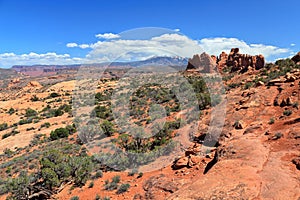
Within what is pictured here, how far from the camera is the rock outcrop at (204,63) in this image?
178ft

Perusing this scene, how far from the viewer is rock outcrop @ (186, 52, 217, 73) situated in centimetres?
5428

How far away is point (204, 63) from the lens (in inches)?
2207

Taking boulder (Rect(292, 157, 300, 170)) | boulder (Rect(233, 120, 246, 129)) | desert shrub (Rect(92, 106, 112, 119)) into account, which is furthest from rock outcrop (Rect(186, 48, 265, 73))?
boulder (Rect(292, 157, 300, 170))

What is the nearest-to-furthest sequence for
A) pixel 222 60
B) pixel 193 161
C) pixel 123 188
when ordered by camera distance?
1. pixel 123 188
2. pixel 193 161
3. pixel 222 60

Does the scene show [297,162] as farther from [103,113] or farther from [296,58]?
[296,58]

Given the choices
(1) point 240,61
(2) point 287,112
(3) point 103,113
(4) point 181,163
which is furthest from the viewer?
(1) point 240,61

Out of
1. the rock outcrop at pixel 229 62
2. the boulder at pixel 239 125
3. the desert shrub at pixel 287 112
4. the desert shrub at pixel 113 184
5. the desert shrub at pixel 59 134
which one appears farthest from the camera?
the rock outcrop at pixel 229 62

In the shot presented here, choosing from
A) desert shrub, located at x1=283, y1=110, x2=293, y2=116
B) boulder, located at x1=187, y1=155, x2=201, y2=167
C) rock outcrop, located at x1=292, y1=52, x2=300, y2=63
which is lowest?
boulder, located at x1=187, y1=155, x2=201, y2=167

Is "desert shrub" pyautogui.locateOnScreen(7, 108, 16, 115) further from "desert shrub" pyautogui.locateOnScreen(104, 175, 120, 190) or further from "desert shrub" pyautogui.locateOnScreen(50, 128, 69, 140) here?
"desert shrub" pyautogui.locateOnScreen(104, 175, 120, 190)

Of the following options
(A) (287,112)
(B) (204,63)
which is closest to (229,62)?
(B) (204,63)

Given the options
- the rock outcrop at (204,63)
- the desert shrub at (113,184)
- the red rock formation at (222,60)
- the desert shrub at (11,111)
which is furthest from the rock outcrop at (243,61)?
the desert shrub at (11,111)

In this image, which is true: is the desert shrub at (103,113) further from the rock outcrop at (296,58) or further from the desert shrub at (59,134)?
the rock outcrop at (296,58)

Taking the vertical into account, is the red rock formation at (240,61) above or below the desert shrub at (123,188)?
above

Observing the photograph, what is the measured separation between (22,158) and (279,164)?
17386 mm
